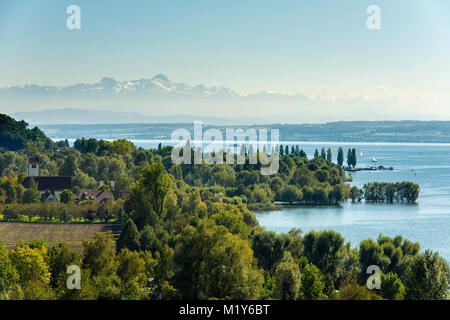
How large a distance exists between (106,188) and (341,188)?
2384 cm

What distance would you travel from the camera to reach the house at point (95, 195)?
4250cm

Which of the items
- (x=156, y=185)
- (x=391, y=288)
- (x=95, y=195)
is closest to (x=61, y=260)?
(x=391, y=288)

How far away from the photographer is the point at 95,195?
43.2 metres

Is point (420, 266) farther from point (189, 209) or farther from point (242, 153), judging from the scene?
point (242, 153)

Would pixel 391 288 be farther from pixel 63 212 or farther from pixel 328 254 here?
pixel 63 212

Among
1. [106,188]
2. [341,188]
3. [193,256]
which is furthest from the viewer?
[341,188]

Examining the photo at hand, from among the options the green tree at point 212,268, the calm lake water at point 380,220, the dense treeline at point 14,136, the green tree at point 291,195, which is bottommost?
the calm lake water at point 380,220

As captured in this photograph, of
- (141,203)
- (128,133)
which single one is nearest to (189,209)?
(141,203)

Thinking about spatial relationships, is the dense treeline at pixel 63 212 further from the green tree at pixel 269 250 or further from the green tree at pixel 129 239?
the green tree at pixel 269 250

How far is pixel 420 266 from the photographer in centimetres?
1838

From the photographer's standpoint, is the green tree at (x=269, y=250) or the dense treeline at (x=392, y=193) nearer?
the green tree at (x=269, y=250)

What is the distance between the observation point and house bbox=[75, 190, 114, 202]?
4250cm

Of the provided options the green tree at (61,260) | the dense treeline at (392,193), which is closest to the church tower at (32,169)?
the green tree at (61,260)

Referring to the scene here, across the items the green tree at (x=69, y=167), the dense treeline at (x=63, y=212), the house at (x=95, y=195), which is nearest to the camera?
the dense treeline at (x=63, y=212)
